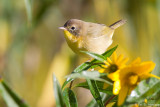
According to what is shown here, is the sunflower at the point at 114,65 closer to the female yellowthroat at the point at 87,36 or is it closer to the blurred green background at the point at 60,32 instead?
the female yellowthroat at the point at 87,36

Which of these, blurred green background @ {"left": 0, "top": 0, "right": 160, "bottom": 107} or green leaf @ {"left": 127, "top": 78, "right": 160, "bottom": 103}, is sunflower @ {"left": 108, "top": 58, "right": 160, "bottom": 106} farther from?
blurred green background @ {"left": 0, "top": 0, "right": 160, "bottom": 107}

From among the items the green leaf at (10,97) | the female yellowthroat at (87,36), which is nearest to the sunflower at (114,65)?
the green leaf at (10,97)

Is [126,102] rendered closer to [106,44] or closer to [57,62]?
[106,44]

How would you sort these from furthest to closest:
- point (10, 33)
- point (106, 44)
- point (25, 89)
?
point (25, 89) → point (10, 33) → point (106, 44)

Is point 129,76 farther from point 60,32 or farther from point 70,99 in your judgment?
point 60,32

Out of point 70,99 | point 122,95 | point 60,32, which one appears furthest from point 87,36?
point 60,32

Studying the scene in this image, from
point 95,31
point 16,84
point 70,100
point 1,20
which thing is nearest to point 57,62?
point 16,84
